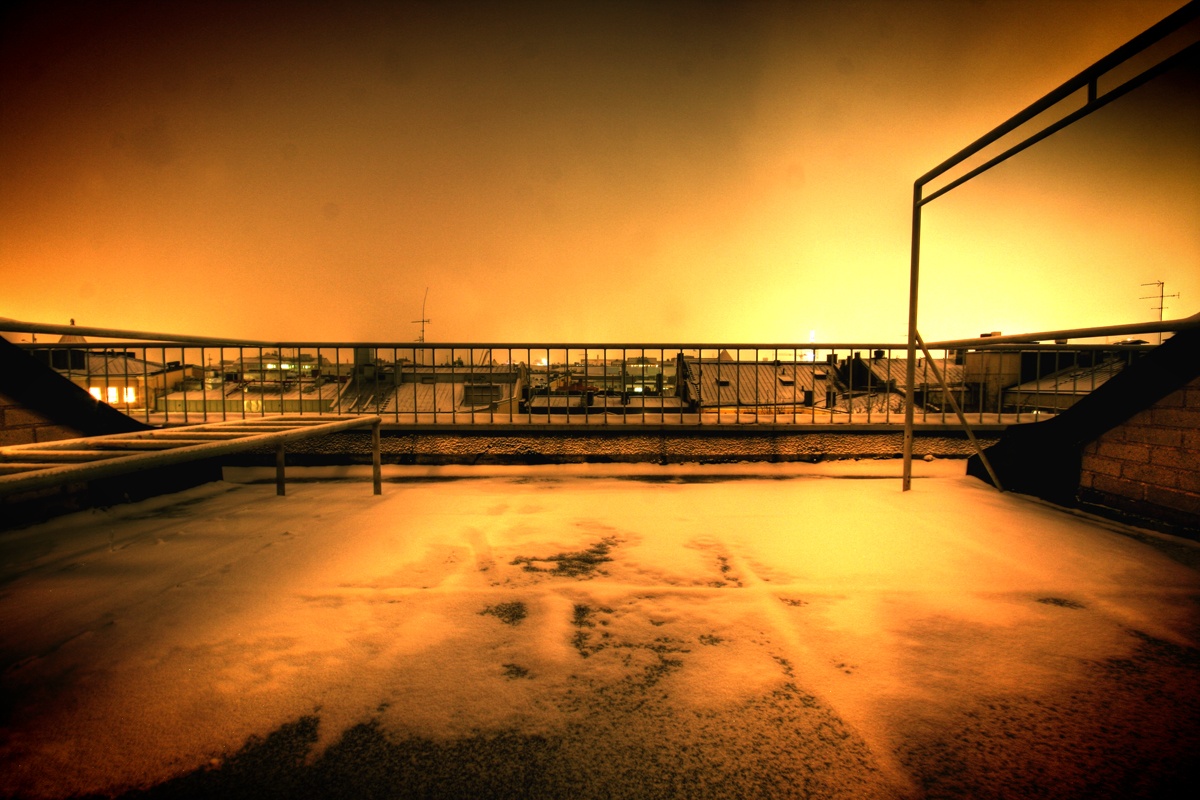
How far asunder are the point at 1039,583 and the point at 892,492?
1.43 meters

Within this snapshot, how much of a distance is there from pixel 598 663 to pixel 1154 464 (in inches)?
128

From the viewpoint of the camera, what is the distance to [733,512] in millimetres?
2656

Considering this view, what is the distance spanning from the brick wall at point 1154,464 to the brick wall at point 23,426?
20.5 ft

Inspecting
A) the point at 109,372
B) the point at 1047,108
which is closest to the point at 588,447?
the point at 1047,108

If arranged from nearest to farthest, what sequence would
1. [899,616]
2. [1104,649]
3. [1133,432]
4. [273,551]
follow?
[1104,649]
[899,616]
[273,551]
[1133,432]

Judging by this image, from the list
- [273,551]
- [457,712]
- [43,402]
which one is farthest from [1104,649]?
[43,402]

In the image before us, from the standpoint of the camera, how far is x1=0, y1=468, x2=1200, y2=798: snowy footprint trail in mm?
915

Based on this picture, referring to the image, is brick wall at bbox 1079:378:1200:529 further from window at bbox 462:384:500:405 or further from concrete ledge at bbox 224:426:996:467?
window at bbox 462:384:500:405

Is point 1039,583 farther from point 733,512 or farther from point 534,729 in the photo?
point 534,729

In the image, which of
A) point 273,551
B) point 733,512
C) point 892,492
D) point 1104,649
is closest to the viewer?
point 1104,649

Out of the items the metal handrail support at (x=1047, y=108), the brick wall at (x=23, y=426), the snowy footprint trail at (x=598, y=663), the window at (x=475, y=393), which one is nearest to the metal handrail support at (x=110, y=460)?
the snowy footprint trail at (x=598, y=663)

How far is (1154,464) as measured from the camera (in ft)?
7.80

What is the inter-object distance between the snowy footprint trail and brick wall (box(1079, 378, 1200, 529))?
46 cm

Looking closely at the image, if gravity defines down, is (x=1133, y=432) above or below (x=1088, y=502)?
above
